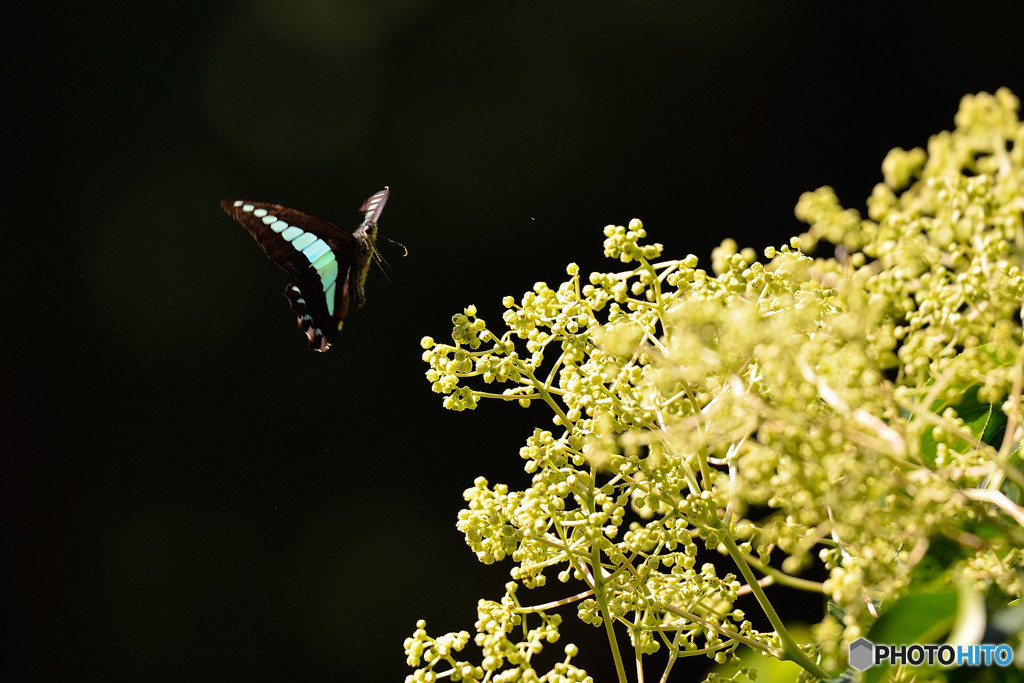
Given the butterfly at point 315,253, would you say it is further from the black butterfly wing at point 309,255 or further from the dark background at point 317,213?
the dark background at point 317,213

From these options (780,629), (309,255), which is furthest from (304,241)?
(780,629)

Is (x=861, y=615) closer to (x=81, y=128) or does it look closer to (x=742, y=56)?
(x=742, y=56)

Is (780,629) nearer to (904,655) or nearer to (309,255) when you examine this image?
(904,655)

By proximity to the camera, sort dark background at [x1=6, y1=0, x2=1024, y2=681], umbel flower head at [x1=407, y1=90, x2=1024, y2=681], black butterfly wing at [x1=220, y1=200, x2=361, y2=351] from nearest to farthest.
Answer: umbel flower head at [x1=407, y1=90, x2=1024, y2=681] < black butterfly wing at [x1=220, y1=200, x2=361, y2=351] < dark background at [x1=6, y1=0, x2=1024, y2=681]

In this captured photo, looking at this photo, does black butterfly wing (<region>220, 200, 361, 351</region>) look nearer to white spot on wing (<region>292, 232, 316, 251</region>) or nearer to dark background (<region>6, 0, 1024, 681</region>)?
white spot on wing (<region>292, 232, 316, 251</region>)

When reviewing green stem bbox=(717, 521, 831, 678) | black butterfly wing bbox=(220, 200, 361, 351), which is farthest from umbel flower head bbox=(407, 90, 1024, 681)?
black butterfly wing bbox=(220, 200, 361, 351)

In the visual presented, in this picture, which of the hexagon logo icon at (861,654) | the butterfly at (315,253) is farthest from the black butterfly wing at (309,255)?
the hexagon logo icon at (861,654)

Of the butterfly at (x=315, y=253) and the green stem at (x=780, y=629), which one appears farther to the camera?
the butterfly at (x=315, y=253)
